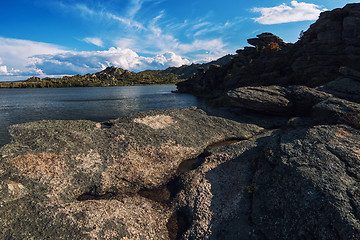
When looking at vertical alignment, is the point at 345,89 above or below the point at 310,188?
above

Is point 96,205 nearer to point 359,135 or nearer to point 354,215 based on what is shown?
point 354,215

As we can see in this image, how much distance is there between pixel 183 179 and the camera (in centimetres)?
1852

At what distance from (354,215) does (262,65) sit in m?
58.0

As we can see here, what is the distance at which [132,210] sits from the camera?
46.9ft

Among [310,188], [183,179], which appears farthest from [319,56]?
[183,179]

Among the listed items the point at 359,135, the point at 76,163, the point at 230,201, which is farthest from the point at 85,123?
the point at 359,135

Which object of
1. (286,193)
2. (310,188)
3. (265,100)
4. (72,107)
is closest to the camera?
(310,188)

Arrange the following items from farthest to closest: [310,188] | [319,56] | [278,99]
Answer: [319,56] < [278,99] < [310,188]

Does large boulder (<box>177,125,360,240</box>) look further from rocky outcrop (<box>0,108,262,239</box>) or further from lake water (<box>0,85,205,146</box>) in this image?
lake water (<box>0,85,205,146</box>)

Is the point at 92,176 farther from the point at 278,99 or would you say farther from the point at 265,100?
the point at 278,99

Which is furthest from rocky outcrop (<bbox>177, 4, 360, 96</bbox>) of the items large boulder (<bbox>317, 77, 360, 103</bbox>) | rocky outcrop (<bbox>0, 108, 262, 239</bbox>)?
rocky outcrop (<bbox>0, 108, 262, 239</bbox>)

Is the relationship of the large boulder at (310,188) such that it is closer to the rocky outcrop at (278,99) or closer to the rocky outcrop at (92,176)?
the rocky outcrop at (92,176)

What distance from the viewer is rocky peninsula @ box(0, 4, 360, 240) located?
38.0 feet

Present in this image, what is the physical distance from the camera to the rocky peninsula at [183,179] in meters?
11.6
